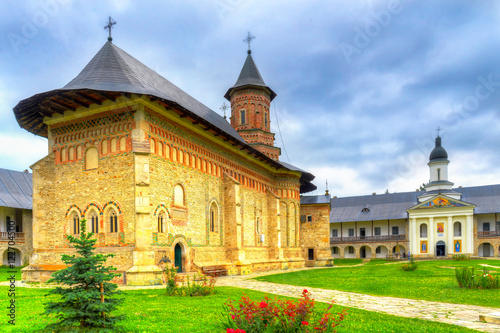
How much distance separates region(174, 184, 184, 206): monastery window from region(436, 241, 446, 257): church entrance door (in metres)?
38.6

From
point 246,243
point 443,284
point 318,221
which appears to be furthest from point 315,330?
point 318,221

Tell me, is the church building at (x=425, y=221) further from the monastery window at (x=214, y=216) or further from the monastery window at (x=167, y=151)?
the monastery window at (x=167, y=151)

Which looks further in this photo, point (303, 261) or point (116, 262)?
point (303, 261)

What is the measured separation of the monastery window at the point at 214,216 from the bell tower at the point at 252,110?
1316 cm

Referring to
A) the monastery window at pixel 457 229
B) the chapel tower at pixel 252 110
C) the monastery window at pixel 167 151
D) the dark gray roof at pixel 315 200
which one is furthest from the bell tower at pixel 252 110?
the monastery window at pixel 457 229

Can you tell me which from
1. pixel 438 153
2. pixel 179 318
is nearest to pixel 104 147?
pixel 179 318

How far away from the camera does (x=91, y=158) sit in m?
16.7

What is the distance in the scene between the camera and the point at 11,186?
33.1 m

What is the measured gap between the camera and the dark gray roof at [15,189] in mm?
31141

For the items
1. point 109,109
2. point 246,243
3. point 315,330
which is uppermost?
point 109,109

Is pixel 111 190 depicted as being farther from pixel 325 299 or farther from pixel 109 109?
pixel 325 299

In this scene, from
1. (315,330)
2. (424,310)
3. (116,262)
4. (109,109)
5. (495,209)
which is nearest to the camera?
(315,330)

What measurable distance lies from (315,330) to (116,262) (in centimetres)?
1157

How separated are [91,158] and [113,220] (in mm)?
2887
